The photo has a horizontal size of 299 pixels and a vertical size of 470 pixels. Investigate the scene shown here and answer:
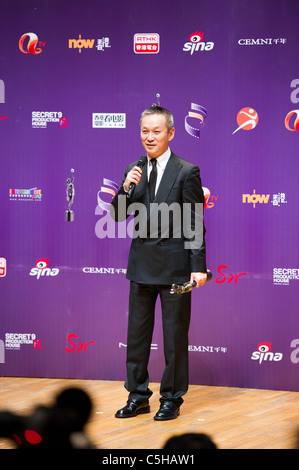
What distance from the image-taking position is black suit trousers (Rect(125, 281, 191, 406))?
3.70m

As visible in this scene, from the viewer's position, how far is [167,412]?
12.0 feet

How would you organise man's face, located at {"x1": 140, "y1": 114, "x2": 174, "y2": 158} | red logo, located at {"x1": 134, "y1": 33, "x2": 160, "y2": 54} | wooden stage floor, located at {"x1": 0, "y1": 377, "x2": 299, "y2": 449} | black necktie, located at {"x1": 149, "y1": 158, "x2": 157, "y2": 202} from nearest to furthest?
wooden stage floor, located at {"x1": 0, "y1": 377, "x2": 299, "y2": 449}, man's face, located at {"x1": 140, "y1": 114, "x2": 174, "y2": 158}, black necktie, located at {"x1": 149, "y1": 158, "x2": 157, "y2": 202}, red logo, located at {"x1": 134, "y1": 33, "x2": 160, "y2": 54}

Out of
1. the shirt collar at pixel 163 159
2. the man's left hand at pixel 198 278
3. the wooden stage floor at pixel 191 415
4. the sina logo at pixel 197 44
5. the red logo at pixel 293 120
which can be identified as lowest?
the wooden stage floor at pixel 191 415

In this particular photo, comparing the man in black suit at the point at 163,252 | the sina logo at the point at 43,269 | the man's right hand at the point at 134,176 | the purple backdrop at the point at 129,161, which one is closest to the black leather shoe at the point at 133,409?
the man in black suit at the point at 163,252

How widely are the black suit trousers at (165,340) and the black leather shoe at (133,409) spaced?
3cm

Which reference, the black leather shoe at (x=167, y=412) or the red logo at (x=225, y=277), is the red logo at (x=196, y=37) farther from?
the black leather shoe at (x=167, y=412)

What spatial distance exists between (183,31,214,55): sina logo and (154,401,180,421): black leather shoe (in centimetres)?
216

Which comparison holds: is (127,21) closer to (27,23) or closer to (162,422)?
(27,23)

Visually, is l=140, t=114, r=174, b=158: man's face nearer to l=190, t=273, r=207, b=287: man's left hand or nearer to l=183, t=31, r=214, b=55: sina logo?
l=190, t=273, r=207, b=287: man's left hand

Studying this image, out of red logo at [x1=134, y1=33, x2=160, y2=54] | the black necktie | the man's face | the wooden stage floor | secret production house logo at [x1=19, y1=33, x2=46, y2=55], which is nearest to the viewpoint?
the wooden stage floor

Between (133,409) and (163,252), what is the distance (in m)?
0.88

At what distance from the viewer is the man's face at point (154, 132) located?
3.59 meters

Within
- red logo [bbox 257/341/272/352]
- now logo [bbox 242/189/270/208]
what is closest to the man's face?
now logo [bbox 242/189/270/208]

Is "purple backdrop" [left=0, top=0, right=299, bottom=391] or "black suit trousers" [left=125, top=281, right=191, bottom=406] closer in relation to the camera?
"black suit trousers" [left=125, top=281, right=191, bottom=406]
